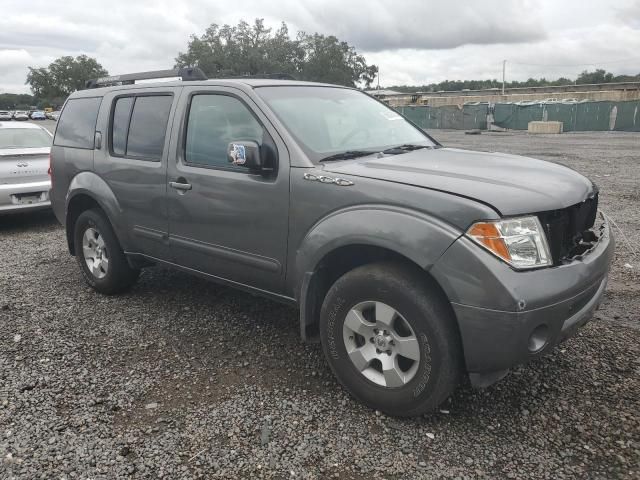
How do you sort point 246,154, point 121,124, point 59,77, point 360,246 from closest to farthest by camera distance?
point 360,246 → point 246,154 → point 121,124 → point 59,77

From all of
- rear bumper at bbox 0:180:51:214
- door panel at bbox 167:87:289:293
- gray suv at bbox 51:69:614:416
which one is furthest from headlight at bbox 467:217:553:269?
rear bumper at bbox 0:180:51:214

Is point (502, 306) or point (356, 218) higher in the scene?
point (356, 218)

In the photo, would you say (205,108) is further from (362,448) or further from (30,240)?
(30,240)

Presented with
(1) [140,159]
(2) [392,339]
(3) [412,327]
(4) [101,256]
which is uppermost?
(1) [140,159]

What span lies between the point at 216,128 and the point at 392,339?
6.36 feet

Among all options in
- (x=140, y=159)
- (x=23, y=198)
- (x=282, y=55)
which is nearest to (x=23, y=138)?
(x=23, y=198)

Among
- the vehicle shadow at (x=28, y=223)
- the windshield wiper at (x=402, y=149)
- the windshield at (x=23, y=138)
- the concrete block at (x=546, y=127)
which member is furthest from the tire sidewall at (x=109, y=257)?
the concrete block at (x=546, y=127)

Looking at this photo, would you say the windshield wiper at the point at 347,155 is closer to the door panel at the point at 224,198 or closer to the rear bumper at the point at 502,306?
the door panel at the point at 224,198

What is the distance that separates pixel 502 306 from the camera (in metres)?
2.46

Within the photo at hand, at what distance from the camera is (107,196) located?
4516 millimetres

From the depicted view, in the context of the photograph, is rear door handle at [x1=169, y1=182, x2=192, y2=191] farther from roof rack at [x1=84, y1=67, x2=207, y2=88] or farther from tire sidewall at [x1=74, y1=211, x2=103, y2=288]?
tire sidewall at [x1=74, y1=211, x2=103, y2=288]

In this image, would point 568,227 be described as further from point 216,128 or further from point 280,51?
point 280,51

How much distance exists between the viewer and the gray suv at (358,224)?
101 inches

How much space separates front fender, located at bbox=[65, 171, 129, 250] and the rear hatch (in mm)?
3405
